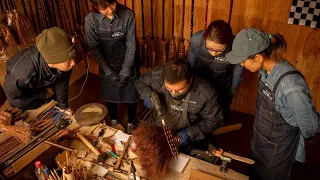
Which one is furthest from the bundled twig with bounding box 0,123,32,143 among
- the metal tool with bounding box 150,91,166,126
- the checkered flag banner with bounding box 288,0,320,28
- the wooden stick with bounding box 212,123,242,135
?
the checkered flag banner with bounding box 288,0,320,28

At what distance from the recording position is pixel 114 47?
316 cm

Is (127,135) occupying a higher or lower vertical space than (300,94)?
lower

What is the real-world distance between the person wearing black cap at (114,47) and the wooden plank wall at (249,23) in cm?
82

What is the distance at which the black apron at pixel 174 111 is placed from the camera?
2363 millimetres

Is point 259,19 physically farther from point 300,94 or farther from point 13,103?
point 13,103

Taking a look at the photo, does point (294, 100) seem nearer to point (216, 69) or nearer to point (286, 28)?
point (216, 69)

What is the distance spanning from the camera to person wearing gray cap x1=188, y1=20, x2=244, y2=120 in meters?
2.38

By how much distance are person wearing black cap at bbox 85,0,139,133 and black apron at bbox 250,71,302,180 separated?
1177 mm

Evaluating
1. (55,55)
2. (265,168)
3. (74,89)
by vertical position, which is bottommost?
(74,89)

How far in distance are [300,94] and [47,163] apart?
1744mm

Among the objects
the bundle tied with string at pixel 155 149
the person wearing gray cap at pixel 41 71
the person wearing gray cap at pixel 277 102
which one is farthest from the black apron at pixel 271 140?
the person wearing gray cap at pixel 41 71

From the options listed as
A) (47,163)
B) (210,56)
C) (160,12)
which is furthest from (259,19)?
(47,163)

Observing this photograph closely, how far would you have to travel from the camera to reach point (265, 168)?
2412mm

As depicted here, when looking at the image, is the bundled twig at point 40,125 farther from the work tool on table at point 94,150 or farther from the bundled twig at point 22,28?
the bundled twig at point 22,28
